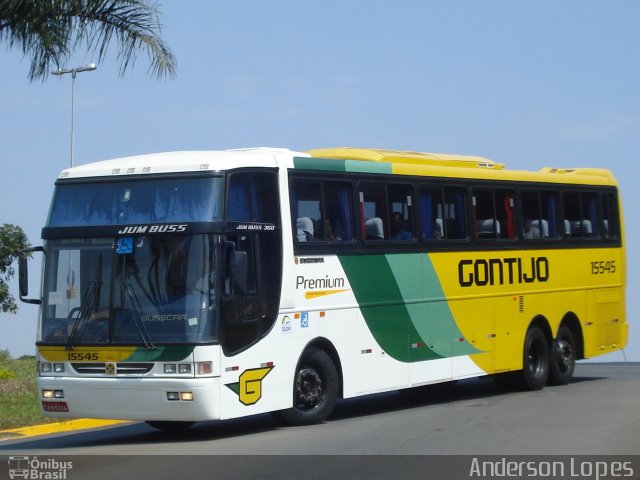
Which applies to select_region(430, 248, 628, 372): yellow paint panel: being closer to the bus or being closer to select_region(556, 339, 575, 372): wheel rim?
the bus

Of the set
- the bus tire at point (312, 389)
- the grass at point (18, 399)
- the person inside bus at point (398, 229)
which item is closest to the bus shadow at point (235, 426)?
the bus tire at point (312, 389)

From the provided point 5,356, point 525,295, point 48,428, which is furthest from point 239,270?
point 5,356

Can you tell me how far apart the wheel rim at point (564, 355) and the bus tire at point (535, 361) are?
1.32 ft

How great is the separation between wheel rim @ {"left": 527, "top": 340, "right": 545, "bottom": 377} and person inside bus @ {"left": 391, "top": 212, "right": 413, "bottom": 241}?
13.6 ft

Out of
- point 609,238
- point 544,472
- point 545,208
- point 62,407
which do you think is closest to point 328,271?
point 62,407

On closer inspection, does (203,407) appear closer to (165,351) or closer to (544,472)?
(165,351)

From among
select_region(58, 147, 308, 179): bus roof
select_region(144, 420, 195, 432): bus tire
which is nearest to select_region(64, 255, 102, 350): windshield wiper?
select_region(58, 147, 308, 179): bus roof

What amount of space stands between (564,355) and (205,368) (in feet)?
30.5

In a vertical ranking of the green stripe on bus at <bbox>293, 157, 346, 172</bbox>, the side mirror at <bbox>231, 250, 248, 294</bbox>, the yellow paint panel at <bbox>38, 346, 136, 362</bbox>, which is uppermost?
the green stripe on bus at <bbox>293, 157, 346, 172</bbox>

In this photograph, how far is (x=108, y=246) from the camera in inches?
533

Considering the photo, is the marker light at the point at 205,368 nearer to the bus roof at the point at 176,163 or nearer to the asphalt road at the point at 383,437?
the asphalt road at the point at 383,437

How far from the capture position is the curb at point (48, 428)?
15266mm

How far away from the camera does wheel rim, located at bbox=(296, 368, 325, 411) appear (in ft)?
47.6

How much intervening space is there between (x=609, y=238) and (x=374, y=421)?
8403 millimetres
